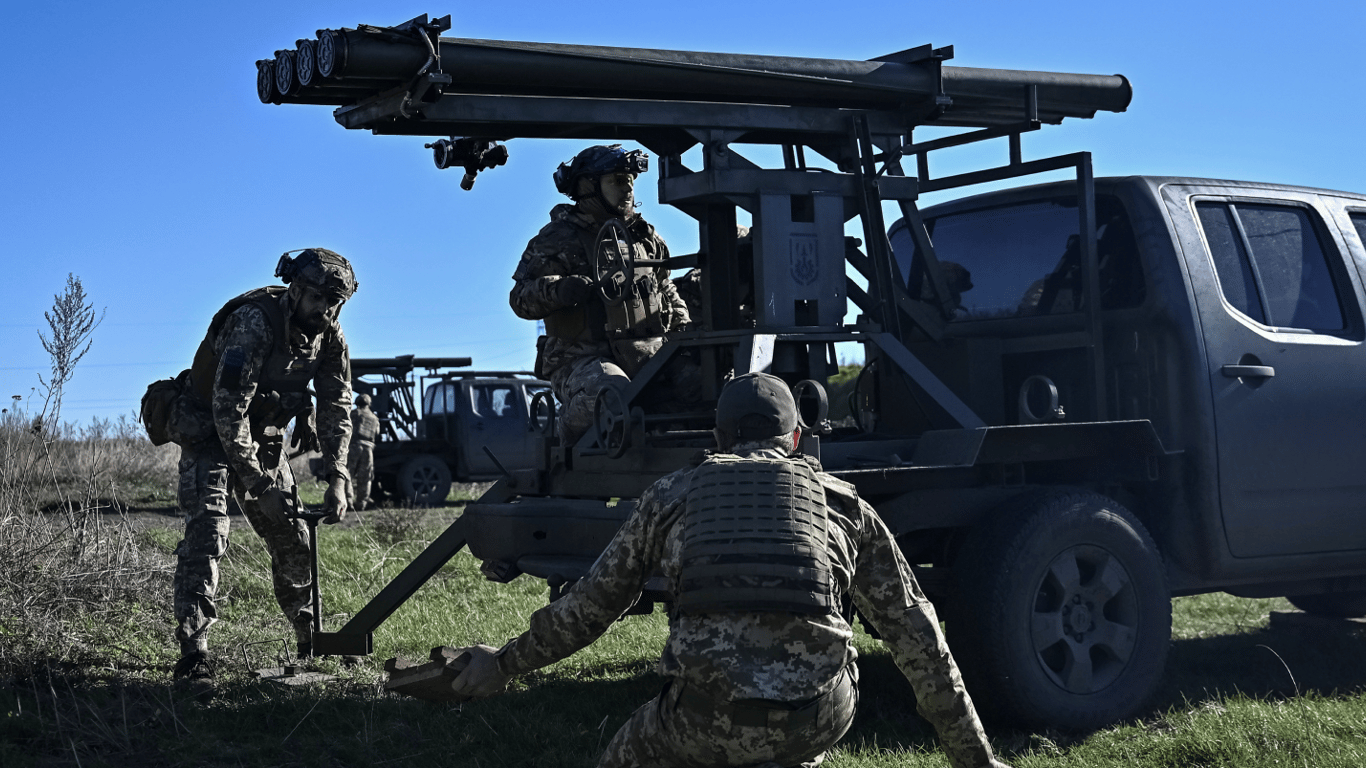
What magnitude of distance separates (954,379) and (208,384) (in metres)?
3.22

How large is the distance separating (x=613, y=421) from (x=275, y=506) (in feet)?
6.24

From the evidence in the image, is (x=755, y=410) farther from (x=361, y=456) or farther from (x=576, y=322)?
(x=361, y=456)

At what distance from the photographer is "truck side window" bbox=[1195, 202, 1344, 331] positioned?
559cm

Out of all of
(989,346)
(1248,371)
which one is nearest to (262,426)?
(989,346)

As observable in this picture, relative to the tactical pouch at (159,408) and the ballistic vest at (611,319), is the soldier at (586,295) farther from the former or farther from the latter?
the tactical pouch at (159,408)

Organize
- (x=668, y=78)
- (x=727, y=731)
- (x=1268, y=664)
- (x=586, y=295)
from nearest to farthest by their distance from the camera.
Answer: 1. (x=727, y=731)
2. (x=668, y=78)
3. (x=586, y=295)
4. (x=1268, y=664)

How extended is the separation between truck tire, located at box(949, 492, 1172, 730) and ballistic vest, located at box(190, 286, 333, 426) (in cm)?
302

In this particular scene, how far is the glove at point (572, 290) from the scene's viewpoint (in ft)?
17.6

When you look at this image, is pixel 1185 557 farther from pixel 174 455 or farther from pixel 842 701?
pixel 174 455

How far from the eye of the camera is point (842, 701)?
120 inches

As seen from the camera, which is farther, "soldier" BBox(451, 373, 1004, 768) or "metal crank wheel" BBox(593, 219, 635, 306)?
"metal crank wheel" BBox(593, 219, 635, 306)

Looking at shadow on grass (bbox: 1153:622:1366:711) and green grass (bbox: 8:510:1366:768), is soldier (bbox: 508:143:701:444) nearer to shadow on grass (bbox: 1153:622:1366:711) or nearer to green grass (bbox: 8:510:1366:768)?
green grass (bbox: 8:510:1366:768)

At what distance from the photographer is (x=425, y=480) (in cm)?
1784

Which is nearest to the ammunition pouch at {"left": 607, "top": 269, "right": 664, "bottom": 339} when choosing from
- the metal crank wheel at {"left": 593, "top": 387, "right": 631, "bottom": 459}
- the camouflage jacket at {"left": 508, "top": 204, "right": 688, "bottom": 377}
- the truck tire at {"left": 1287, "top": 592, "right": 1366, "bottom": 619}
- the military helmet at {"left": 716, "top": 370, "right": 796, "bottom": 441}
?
the camouflage jacket at {"left": 508, "top": 204, "right": 688, "bottom": 377}
